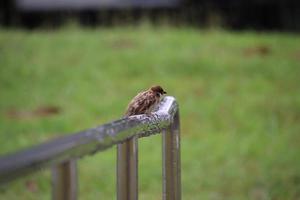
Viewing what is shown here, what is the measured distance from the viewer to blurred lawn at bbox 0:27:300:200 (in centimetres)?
536

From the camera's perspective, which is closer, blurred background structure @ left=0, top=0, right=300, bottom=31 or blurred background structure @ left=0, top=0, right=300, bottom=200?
blurred background structure @ left=0, top=0, right=300, bottom=200

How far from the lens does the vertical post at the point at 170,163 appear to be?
221 cm

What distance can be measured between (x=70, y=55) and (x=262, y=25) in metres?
4.35

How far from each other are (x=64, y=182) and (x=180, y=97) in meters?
6.36

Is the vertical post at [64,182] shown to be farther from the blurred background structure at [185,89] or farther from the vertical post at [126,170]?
the blurred background structure at [185,89]

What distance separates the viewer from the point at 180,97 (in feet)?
25.0

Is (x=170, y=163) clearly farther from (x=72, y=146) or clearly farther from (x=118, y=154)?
(x=72, y=146)

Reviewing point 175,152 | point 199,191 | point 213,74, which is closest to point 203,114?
point 213,74

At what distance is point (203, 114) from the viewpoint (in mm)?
6984

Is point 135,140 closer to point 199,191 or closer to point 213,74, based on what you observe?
point 199,191

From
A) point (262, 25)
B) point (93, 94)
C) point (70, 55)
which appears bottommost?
point (93, 94)

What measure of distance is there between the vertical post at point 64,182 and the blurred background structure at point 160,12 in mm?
10356

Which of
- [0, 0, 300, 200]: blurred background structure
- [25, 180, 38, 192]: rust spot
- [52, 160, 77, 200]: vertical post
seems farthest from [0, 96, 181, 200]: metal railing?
[25, 180, 38, 192]: rust spot

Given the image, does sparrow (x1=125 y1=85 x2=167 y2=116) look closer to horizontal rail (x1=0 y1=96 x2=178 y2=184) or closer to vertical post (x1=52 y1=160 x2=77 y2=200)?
horizontal rail (x1=0 y1=96 x2=178 y2=184)
